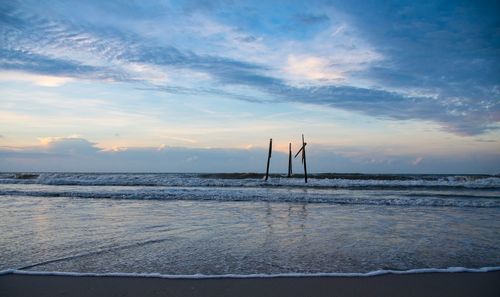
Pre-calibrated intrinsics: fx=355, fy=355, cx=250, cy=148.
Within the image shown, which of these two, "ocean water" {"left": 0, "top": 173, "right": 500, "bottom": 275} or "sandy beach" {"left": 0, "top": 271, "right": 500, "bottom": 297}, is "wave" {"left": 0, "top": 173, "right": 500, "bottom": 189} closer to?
"ocean water" {"left": 0, "top": 173, "right": 500, "bottom": 275}

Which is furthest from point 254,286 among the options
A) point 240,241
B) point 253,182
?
point 253,182

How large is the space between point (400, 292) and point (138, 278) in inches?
131

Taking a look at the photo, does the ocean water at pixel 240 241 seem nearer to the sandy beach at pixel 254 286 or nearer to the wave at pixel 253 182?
the sandy beach at pixel 254 286

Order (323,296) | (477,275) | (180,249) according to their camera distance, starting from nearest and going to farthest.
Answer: (323,296)
(477,275)
(180,249)

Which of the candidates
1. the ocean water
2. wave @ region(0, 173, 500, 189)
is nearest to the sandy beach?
the ocean water

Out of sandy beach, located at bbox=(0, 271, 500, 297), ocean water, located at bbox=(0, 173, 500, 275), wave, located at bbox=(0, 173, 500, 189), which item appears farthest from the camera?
wave, located at bbox=(0, 173, 500, 189)

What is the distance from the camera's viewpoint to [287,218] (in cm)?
1049

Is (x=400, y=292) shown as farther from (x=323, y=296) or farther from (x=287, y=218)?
(x=287, y=218)

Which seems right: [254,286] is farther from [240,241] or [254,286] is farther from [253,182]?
[253,182]

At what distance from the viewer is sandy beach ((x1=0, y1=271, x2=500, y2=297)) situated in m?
4.22

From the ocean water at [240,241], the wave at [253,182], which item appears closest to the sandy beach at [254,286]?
the ocean water at [240,241]

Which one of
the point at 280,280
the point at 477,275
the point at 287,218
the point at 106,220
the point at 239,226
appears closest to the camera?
the point at 280,280

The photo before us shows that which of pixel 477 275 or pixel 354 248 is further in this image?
pixel 354 248

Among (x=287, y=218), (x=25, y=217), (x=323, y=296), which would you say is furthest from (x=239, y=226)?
(x=25, y=217)
